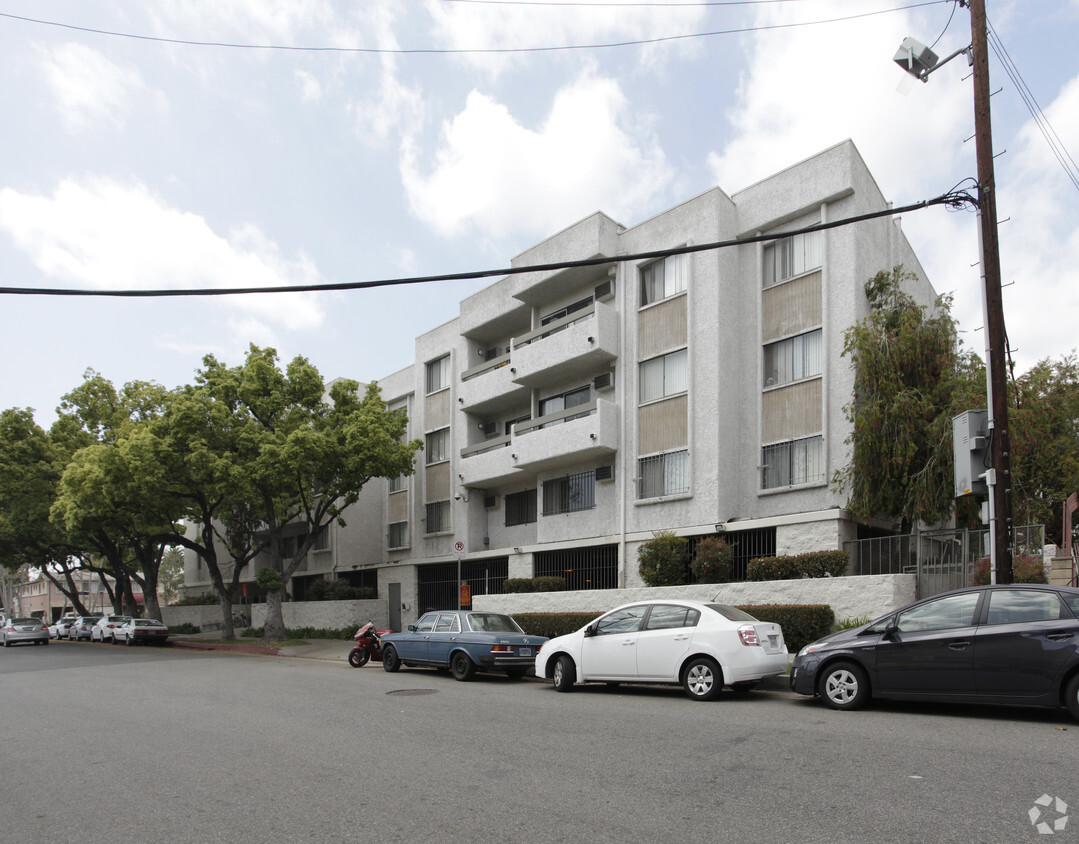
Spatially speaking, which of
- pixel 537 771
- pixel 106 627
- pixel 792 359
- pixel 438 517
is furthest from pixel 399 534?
pixel 537 771

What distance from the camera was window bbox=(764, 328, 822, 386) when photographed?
776 inches

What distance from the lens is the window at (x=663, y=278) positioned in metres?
22.1

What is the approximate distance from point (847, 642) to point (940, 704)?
4.71 ft

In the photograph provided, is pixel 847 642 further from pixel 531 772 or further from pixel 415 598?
pixel 415 598

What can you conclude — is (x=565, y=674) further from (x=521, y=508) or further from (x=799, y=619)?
(x=521, y=508)

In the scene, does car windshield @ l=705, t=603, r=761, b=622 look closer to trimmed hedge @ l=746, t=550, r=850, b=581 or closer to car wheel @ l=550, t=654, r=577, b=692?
car wheel @ l=550, t=654, r=577, b=692

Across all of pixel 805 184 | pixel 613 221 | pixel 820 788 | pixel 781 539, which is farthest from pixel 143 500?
pixel 820 788

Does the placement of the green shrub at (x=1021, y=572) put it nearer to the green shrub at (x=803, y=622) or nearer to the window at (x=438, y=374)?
the green shrub at (x=803, y=622)

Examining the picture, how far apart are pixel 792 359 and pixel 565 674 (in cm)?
1058

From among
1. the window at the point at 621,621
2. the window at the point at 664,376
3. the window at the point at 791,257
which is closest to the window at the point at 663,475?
the window at the point at 664,376

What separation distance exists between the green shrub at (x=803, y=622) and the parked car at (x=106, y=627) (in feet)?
99.2

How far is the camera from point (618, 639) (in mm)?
12562

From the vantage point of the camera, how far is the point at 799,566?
56.2ft

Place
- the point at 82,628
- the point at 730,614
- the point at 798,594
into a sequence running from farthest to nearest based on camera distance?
the point at 82,628 → the point at 798,594 → the point at 730,614
